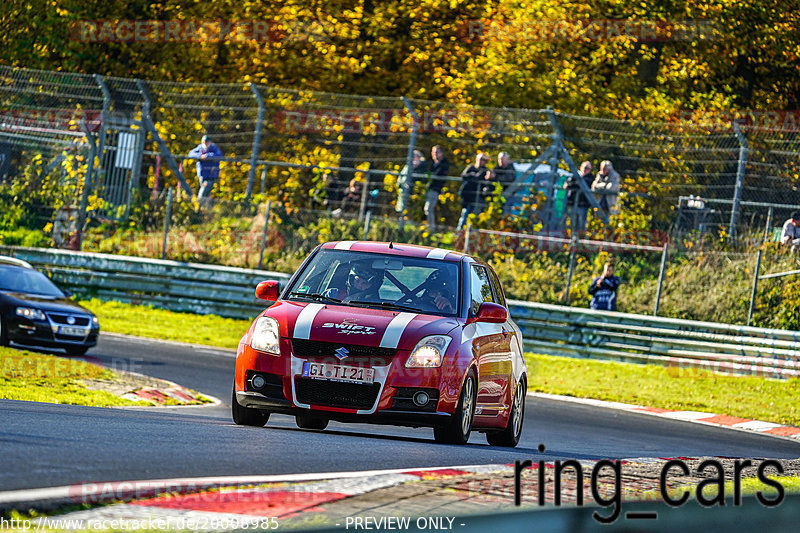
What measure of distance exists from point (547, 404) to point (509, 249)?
684cm

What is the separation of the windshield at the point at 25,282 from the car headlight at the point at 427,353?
34.3 ft

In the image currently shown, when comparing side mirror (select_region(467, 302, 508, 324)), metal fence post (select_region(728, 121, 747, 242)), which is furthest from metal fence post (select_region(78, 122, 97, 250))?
side mirror (select_region(467, 302, 508, 324))

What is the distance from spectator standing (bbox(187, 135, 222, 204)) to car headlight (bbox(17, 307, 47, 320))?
27.7 feet

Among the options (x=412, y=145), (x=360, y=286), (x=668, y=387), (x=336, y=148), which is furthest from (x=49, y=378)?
(x=336, y=148)

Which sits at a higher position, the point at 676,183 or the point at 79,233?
the point at 676,183

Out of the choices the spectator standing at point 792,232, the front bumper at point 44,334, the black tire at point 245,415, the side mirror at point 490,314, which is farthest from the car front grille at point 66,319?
the spectator standing at point 792,232

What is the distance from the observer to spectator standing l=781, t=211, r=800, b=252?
2245 centimetres

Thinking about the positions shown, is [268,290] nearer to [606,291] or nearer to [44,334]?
[44,334]

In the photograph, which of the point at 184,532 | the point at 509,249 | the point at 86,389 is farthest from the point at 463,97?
the point at 184,532

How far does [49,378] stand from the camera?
15.0 metres

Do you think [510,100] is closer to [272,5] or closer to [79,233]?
[272,5]

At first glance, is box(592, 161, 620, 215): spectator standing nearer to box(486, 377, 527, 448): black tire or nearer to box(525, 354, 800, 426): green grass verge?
box(525, 354, 800, 426): green grass verge

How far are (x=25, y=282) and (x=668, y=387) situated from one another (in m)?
9.42

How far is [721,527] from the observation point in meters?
4.26
